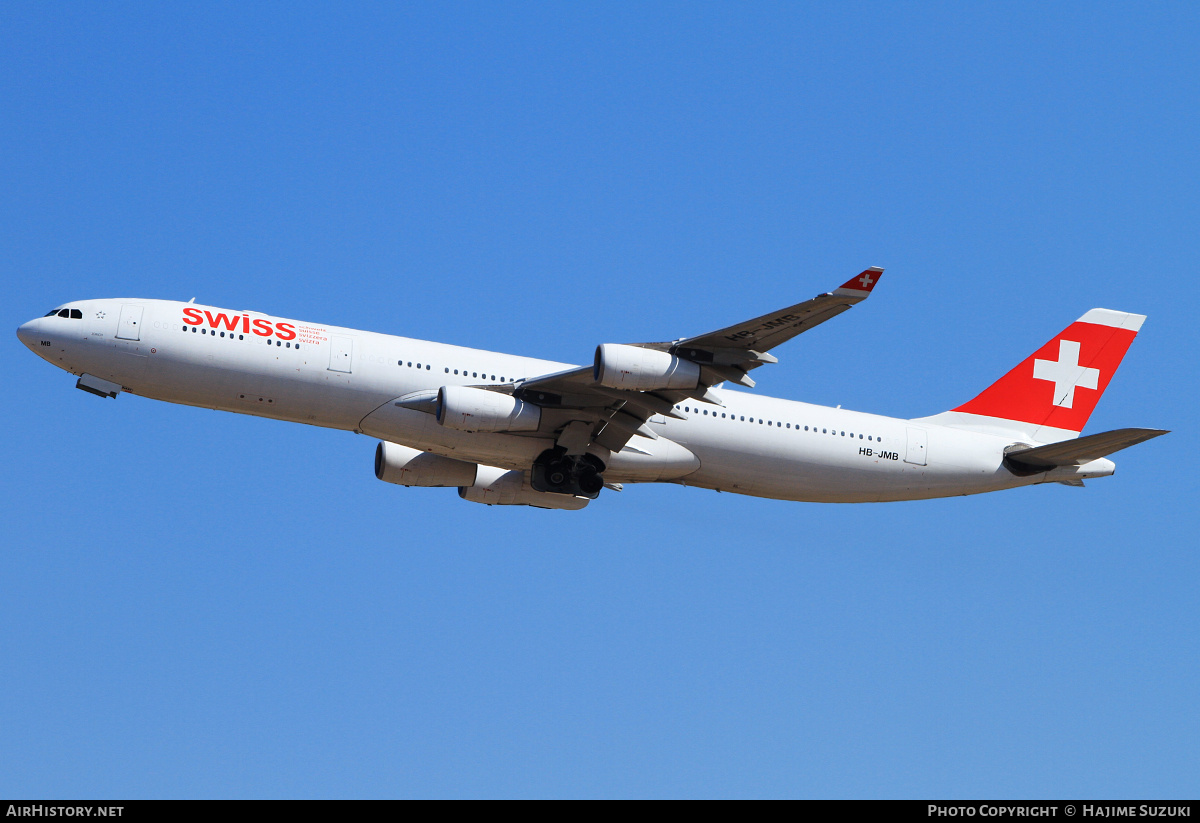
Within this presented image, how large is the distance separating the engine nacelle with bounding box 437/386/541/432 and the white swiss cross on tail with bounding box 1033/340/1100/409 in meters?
16.4

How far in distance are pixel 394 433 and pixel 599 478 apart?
17.4 feet

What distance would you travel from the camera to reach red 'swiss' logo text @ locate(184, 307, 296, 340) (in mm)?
28984

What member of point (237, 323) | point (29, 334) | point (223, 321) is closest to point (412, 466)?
point (237, 323)

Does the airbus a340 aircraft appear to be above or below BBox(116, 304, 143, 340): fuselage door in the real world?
below

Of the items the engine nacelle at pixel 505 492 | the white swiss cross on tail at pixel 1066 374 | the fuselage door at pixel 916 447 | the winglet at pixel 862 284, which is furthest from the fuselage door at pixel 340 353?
the white swiss cross on tail at pixel 1066 374

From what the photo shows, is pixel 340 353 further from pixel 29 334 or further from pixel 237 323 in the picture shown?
pixel 29 334

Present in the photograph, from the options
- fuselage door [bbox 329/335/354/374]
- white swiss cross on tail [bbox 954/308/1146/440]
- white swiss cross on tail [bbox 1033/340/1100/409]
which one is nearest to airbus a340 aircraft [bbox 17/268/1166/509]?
fuselage door [bbox 329/335/354/374]

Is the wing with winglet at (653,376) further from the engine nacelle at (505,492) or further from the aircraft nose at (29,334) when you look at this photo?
the aircraft nose at (29,334)

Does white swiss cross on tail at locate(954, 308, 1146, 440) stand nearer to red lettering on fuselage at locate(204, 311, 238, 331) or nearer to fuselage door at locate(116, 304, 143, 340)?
red lettering on fuselage at locate(204, 311, 238, 331)

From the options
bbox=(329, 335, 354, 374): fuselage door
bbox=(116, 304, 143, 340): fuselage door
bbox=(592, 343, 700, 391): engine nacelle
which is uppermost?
bbox=(116, 304, 143, 340): fuselage door

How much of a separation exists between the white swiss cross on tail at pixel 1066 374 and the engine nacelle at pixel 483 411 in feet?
53.7

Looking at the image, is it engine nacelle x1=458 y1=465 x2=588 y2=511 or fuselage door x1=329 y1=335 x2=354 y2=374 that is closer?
fuselage door x1=329 y1=335 x2=354 y2=374

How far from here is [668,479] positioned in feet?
103
